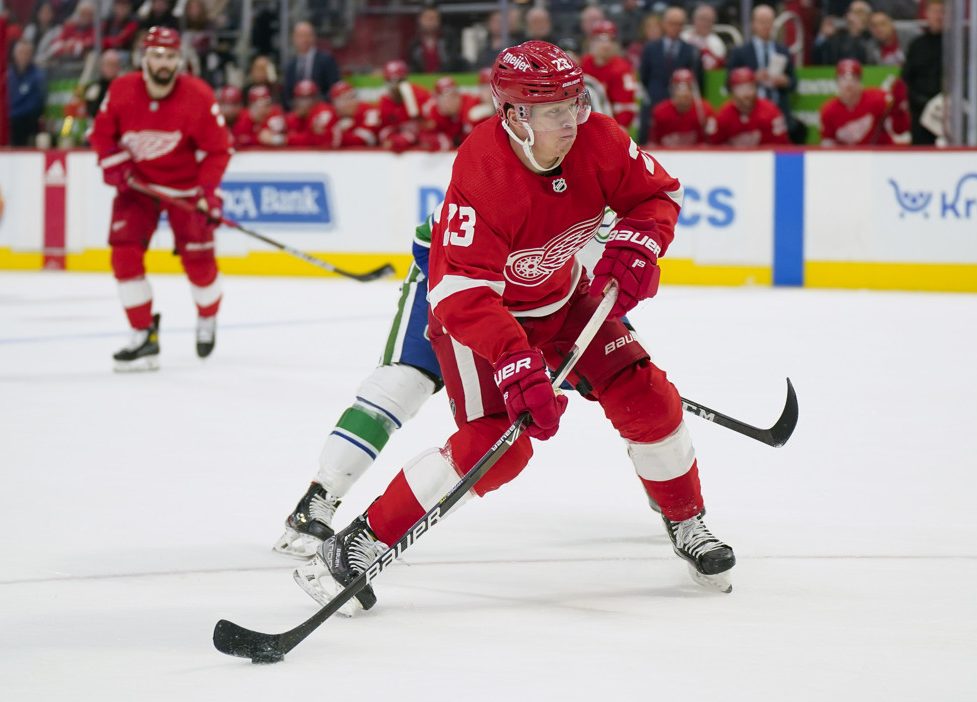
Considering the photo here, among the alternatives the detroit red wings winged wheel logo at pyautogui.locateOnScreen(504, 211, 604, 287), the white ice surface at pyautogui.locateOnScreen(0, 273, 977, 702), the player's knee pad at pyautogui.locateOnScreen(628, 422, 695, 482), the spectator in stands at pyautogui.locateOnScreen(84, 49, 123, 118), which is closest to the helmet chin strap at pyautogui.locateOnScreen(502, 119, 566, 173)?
the detroit red wings winged wheel logo at pyautogui.locateOnScreen(504, 211, 604, 287)

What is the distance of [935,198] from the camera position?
851 cm

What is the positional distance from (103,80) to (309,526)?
29.2 ft

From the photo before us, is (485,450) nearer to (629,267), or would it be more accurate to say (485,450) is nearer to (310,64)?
(629,267)

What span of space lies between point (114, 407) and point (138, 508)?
162cm

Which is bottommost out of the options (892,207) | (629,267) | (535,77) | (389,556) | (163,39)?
(892,207)

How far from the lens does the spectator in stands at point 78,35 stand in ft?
38.5

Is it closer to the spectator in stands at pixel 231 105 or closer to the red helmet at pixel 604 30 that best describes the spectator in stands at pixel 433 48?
the spectator in stands at pixel 231 105

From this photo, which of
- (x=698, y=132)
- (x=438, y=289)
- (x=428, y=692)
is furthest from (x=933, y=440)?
(x=698, y=132)

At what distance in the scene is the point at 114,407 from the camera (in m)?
5.12

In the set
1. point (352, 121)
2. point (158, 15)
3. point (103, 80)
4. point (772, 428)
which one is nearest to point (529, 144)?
point (772, 428)

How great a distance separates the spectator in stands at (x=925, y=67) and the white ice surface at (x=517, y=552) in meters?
3.17

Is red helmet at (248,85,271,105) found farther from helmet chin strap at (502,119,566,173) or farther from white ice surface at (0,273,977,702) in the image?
helmet chin strap at (502,119,566,173)

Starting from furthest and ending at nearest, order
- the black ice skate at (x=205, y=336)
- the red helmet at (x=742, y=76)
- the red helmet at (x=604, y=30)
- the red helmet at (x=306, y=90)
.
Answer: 1. the red helmet at (x=306, y=90)
2. the red helmet at (x=604, y=30)
3. the red helmet at (x=742, y=76)
4. the black ice skate at (x=205, y=336)

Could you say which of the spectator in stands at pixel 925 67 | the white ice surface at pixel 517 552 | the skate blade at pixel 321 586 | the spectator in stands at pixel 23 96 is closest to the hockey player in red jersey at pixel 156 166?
the white ice surface at pixel 517 552
